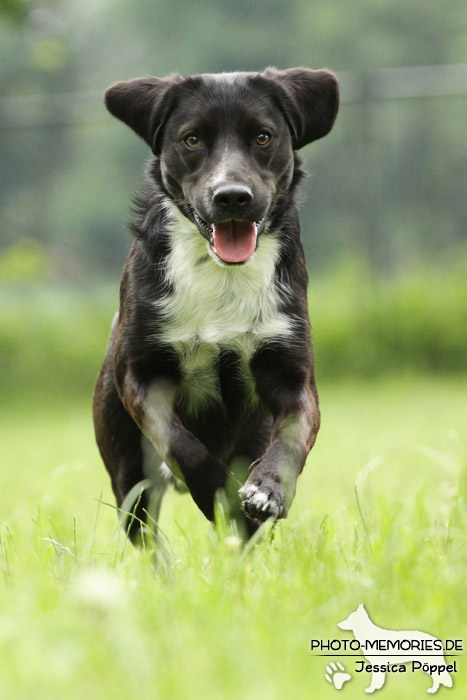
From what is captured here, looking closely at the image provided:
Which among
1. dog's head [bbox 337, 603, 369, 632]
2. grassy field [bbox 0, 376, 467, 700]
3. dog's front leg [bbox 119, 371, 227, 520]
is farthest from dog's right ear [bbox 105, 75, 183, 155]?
dog's head [bbox 337, 603, 369, 632]

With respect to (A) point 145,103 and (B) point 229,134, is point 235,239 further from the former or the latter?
(A) point 145,103

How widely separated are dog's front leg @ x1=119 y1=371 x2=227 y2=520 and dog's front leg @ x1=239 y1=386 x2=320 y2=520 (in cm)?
14

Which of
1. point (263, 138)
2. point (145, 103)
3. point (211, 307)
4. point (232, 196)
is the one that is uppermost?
point (145, 103)

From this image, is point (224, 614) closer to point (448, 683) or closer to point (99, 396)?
point (448, 683)

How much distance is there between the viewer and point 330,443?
7.48 meters

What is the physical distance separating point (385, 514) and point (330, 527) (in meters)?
0.19

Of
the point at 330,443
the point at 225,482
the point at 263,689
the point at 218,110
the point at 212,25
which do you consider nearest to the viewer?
the point at 263,689

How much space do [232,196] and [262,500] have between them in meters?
0.99

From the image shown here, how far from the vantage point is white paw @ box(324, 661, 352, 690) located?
2012mm

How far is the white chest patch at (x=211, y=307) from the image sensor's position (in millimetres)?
3713

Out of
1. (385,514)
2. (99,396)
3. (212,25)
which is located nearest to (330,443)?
(99,396)

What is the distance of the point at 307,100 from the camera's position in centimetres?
394

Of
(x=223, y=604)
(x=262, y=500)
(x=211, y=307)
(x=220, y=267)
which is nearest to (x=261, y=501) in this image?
(x=262, y=500)

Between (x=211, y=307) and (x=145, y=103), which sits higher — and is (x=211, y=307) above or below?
below
